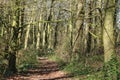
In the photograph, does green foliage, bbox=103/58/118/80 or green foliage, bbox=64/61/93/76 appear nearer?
green foliage, bbox=103/58/118/80

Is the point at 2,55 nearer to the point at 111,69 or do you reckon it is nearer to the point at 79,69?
the point at 79,69

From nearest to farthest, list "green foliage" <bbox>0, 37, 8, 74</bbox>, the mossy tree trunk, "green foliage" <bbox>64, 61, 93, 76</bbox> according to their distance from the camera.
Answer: the mossy tree trunk → "green foliage" <bbox>64, 61, 93, 76</bbox> → "green foliage" <bbox>0, 37, 8, 74</bbox>

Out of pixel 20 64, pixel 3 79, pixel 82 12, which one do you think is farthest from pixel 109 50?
pixel 20 64

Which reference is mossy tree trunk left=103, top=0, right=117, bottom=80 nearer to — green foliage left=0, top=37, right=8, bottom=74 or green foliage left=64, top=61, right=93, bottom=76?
green foliage left=64, top=61, right=93, bottom=76

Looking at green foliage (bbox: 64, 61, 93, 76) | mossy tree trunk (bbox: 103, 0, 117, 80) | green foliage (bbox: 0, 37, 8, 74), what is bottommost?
green foliage (bbox: 64, 61, 93, 76)

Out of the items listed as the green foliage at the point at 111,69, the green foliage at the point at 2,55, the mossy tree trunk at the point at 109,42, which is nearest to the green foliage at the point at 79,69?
the green foliage at the point at 2,55

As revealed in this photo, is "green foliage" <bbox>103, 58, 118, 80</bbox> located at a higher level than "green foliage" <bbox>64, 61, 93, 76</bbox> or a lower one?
higher

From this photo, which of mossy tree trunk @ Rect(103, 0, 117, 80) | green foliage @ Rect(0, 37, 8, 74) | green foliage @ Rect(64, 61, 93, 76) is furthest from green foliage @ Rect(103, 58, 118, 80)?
green foliage @ Rect(0, 37, 8, 74)

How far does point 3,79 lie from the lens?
1545 centimetres

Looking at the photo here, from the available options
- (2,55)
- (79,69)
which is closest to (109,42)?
(79,69)

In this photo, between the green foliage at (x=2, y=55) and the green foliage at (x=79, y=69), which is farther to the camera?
the green foliage at (x=2, y=55)

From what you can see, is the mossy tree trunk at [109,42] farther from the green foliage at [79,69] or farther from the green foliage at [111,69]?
the green foliage at [79,69]

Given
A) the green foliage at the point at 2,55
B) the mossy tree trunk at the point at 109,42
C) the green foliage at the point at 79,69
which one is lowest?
the green foliage at the point at 79,69

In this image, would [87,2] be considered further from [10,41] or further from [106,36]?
[106,36]
